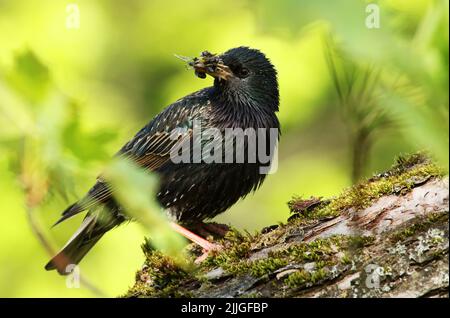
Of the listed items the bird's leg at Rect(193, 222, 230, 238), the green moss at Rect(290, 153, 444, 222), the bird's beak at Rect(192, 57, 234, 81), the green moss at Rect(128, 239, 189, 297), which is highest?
the bird's beak at Rect(192, 57, 234, 81)

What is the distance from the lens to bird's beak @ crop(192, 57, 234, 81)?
4293mm

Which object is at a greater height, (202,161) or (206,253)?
(202,161)

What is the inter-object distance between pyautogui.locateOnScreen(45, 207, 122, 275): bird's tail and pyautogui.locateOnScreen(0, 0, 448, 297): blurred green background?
0.24 meters

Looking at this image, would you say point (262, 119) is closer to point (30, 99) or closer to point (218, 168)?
point (218, 168)

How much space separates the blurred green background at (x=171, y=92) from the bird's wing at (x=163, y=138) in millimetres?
214

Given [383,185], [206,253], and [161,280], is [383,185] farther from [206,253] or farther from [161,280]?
[161,280]

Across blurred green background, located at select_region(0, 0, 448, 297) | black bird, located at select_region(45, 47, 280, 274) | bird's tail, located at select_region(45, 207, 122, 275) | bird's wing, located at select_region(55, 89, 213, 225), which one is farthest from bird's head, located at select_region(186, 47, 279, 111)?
bird's tail, located at select_region(45, 207, 122, 275)

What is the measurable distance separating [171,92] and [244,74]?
1.66 meters

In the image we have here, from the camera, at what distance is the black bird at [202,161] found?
4305 mm

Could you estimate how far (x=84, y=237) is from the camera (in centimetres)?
469

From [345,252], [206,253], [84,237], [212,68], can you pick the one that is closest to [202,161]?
[212,68]

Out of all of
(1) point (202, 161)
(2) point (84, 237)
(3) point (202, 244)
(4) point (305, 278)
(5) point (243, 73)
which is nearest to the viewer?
(4) point (305, 278)

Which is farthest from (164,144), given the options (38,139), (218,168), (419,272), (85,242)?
(38,139)

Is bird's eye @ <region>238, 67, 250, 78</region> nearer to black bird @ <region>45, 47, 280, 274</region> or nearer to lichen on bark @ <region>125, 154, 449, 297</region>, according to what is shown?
black bird @ <region>45, 47, 280, 274</region>
